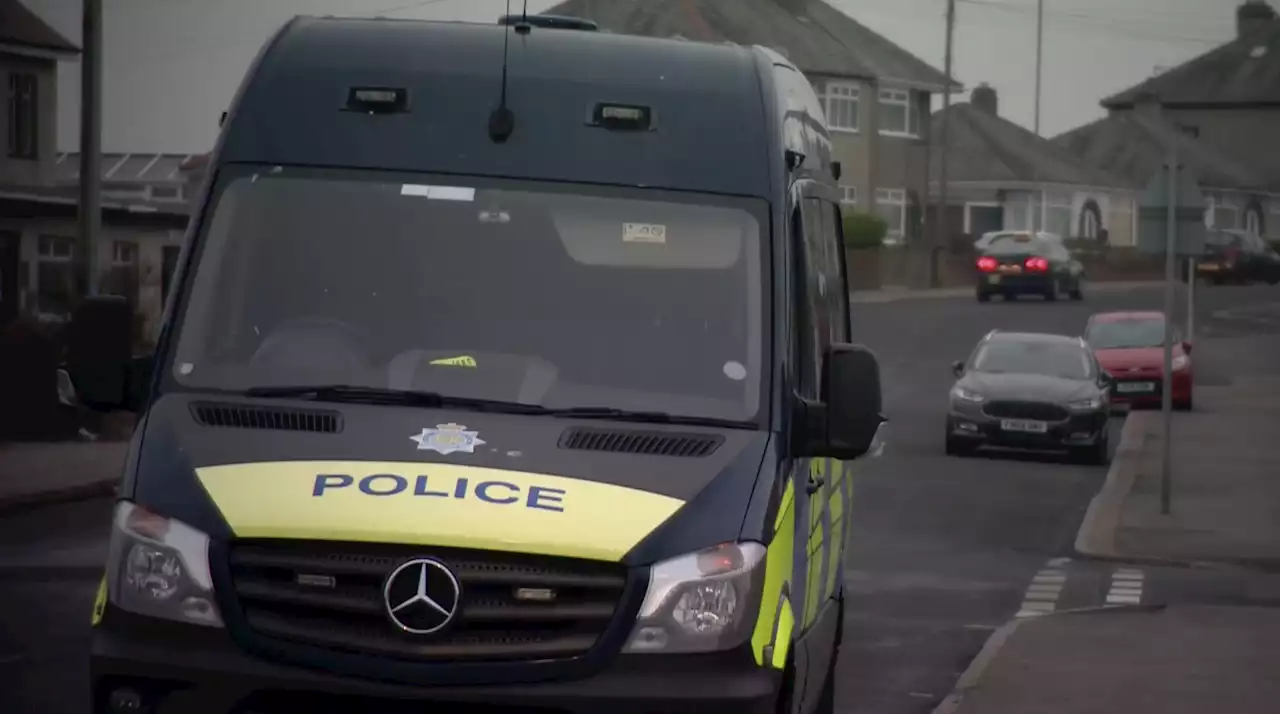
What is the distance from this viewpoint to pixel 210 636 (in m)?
6.43

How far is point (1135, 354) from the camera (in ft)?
125

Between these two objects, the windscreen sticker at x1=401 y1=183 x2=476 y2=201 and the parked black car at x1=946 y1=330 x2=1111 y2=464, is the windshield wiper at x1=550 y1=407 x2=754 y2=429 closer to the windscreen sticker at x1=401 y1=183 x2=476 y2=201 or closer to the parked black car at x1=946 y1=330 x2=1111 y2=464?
the windscreen sticker at x1=401 y1=183 x2=476 y2=201

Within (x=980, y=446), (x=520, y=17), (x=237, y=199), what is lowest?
(x=980, y=446)

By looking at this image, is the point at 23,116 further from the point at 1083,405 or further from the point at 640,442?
the point at 640,442

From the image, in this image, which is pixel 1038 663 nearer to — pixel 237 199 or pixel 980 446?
pixel 237 199

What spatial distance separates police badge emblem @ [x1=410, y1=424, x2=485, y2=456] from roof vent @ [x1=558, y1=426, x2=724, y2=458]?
229 mm

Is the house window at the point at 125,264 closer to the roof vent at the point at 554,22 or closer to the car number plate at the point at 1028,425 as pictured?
the car number plate at the point at 1028,425

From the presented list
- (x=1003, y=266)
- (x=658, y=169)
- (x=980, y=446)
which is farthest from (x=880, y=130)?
(x=658, y=169)

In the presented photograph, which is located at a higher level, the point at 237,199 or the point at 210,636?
the point at 237,199

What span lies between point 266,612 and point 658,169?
1.77m

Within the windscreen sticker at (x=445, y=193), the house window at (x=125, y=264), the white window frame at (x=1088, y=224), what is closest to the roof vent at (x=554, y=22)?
the windscreen sticker at (x=445, y=193)

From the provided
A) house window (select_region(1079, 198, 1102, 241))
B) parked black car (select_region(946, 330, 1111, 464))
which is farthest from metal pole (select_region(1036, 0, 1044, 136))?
parked black car (select_region(946, 330, 1111, 464))

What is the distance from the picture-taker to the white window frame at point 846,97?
79.9 meters

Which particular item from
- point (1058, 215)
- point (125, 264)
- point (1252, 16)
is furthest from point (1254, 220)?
point (125, 264)
